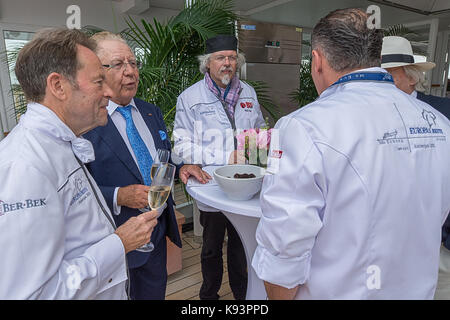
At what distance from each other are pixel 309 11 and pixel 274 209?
5.98 m

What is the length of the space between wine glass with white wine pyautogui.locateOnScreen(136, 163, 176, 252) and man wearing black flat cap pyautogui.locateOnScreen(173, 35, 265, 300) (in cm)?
97

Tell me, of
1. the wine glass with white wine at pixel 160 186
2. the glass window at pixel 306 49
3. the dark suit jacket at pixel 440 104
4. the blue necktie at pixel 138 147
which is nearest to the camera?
the wine glass with white wine at pixel 160 186

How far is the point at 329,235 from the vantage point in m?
0.82

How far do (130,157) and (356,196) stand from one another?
3.27 feet

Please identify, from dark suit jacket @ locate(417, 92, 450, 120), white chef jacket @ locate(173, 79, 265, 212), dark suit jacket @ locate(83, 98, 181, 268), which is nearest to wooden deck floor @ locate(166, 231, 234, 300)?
white chef jacket @ locate(173, 79, 265, 212)

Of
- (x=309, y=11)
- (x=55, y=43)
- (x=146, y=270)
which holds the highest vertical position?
(x=309, y=11)

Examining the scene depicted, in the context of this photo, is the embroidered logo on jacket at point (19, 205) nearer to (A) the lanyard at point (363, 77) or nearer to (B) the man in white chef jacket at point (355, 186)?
(B) the man in white chef jacket at point (355, 186)

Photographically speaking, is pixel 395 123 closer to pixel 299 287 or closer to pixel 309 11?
pixel 299 287

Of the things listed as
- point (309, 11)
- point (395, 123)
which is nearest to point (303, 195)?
point (395, 123)

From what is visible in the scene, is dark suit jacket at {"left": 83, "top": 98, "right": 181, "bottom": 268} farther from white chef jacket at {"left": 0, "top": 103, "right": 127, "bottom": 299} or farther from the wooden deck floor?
the wooden deck floor

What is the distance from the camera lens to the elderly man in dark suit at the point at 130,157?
1.34m

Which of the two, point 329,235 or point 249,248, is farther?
point 249,248

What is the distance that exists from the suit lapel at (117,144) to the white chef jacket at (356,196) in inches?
29.6

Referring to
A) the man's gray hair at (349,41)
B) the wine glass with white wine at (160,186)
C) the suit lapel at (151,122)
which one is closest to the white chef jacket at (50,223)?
the wine glass with white wine at (160,186)
